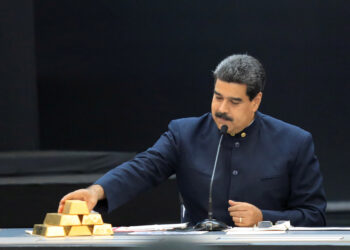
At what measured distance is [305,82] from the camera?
5102 millimetres

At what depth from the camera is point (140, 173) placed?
2656mm

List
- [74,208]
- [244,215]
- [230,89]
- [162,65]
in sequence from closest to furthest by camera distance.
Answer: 1. [74,208]
2. [244,215]
3. [230,89]
4. [162,65]

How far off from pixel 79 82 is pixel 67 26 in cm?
40

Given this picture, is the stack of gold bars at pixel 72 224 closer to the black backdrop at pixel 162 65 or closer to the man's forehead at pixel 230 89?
the man's forehead at pixel 230 89

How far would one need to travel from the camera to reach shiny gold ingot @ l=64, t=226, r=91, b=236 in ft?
6.40

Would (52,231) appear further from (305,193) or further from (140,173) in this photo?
(305,193)

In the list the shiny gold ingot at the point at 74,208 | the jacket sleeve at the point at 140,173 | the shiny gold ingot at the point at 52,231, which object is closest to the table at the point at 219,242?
the shiny gold ingot at the point at 52,231

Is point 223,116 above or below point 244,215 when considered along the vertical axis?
above

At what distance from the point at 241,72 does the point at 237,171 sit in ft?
1.16

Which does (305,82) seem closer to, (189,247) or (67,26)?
(67,26)

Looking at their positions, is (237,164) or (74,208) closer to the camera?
(74,208)

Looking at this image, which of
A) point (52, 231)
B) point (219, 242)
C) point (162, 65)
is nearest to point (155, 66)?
point (162, 65)

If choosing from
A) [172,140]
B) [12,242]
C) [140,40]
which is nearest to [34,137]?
[140,40]

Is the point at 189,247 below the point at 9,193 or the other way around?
the other way around
